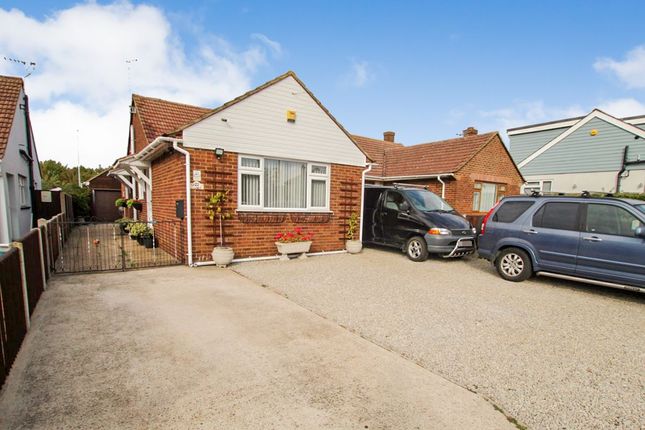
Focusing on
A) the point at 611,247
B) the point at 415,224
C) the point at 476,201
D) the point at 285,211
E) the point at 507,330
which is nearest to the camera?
the point at 507,330

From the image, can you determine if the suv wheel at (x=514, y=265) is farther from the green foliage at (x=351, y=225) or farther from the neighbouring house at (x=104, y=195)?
the neighbouring house at (x=104, y=195)

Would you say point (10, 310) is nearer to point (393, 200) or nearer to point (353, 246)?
point (353, 246)

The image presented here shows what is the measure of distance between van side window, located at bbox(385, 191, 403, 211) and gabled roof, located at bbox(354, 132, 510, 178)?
189 inches

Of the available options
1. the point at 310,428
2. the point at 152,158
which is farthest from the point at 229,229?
the point at 310,428

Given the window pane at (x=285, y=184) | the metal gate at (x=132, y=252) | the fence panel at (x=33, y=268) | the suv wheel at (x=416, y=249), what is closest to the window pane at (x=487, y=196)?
the suv wheel at (x=416, y=249)

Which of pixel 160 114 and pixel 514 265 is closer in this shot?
pixel 514 265

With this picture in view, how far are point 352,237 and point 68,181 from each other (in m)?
49.8

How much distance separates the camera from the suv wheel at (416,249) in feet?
28.9

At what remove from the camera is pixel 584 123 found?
16.6 meters

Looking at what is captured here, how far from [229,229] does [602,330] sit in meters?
7.13

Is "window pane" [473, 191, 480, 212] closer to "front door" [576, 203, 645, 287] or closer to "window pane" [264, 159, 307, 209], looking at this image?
"front door" [576, 203, 645, 287]

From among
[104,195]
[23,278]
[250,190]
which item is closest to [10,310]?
[23,278]

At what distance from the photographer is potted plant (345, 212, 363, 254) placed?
9.95 metres

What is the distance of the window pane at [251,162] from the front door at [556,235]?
628 centimetres
